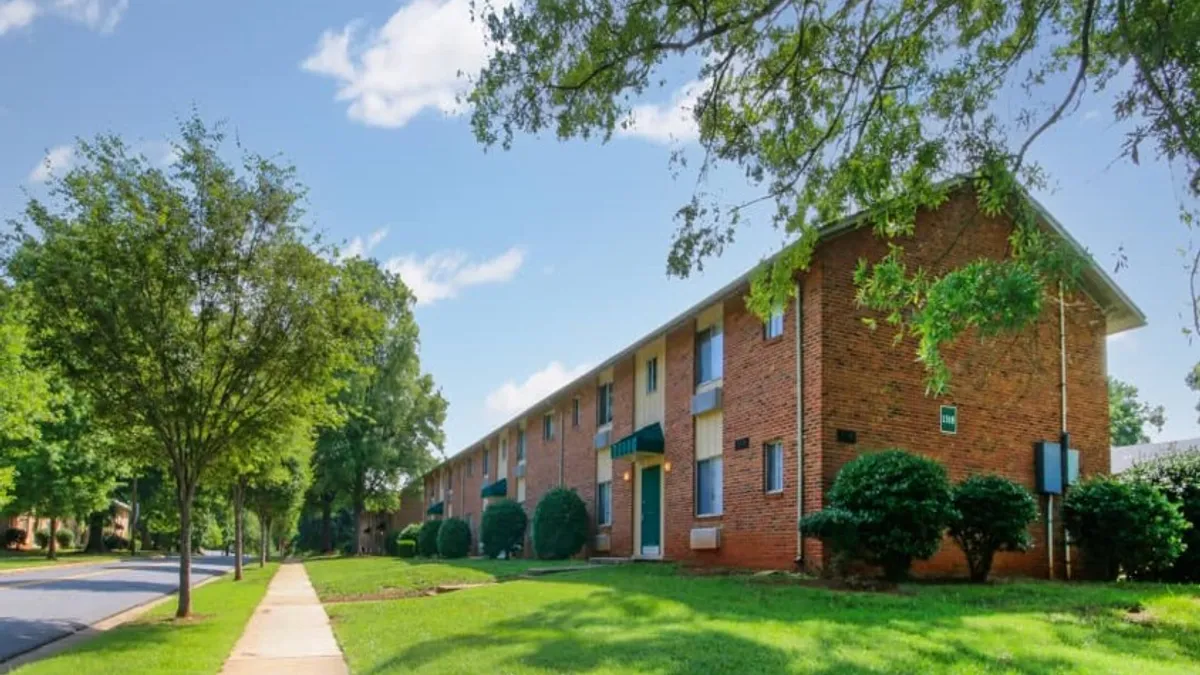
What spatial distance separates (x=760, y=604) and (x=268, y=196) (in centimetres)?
928

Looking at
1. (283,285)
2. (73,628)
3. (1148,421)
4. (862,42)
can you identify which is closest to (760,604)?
(862,42)

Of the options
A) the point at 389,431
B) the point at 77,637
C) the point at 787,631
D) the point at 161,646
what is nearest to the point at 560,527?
the point at 77,637

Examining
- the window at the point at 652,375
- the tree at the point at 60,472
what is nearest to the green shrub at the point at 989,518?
the window at the point at 652,375

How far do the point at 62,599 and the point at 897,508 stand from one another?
16287 millimetres

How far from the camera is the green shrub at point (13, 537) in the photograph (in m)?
57.1

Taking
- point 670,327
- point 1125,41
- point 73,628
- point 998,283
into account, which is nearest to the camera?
point 1125,41

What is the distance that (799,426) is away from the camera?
53.7 feet

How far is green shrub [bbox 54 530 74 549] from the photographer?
60562 mm

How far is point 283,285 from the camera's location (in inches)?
598

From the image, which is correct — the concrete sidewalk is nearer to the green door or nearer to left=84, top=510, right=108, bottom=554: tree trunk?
the green door

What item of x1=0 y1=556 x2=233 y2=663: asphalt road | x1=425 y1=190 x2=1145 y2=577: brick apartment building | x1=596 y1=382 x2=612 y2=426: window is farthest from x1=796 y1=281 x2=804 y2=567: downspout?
Answer: x1=0 y1=556 x2=233 y2=663: asphalt road

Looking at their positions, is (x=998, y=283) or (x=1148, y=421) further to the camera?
Answer: (x=1148, y=421)

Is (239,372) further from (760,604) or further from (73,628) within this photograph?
(760,604)

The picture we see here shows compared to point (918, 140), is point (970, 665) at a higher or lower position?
lower
